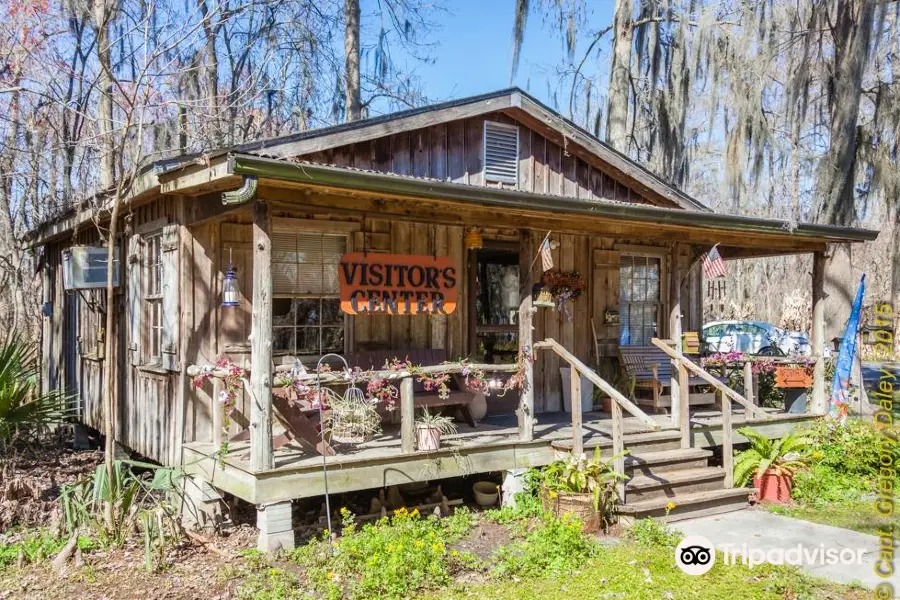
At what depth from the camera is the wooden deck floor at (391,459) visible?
5.86 m

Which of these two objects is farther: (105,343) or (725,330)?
(725,330)

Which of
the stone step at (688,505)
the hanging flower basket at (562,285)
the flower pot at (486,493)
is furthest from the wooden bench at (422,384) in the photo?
the stone step at (688,505)

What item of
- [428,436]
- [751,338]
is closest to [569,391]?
[428,436]

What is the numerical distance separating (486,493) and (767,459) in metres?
2.97

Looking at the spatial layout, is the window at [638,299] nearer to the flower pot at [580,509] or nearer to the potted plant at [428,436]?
the flower pot at [580,509]

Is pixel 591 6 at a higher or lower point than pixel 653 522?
higher

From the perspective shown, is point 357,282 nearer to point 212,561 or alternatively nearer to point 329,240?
point 329,240

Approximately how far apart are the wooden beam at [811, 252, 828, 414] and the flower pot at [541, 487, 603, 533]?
4981 mm

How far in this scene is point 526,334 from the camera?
7.29 m

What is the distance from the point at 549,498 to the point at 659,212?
335 centimetres

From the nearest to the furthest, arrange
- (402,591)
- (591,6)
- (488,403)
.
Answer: (402,591), (488,403), (591,6)

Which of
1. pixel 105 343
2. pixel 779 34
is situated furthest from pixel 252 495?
pixel 779 34

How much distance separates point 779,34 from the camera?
13.0 m

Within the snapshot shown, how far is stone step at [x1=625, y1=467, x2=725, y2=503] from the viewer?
6.72 meters
